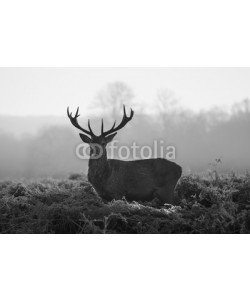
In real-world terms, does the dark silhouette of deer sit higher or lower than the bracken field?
higher

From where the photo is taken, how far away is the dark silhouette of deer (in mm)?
9406

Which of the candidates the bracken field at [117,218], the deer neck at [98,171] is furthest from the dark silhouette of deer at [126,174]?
the bracken field at [117,218]

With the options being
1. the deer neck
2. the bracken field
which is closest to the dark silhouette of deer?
the deer neck

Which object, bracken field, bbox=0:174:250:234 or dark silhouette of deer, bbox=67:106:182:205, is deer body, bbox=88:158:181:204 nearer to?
dark silhouette of deer, bbox=67:106:182:205

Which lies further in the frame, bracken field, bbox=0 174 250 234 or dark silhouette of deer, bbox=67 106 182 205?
dark silhouette of deer, bbox=67 106 182 205

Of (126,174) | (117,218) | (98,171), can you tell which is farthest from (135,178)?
(117,218)

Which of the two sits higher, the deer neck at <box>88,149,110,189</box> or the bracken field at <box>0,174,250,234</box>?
the deer neck at <box>88,149,110,189</box>

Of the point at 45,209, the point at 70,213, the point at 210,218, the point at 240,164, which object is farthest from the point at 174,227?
the point at 240,164

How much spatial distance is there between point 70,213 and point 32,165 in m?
16.8

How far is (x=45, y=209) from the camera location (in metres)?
8.48

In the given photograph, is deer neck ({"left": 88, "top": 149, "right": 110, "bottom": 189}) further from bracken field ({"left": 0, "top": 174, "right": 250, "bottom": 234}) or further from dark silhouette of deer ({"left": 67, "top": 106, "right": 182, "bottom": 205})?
bracken field ({"left": 0, "top": 174, "right": 250, "bottom": 234})

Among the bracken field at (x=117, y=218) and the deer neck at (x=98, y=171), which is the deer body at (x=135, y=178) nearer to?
the deer neck at (x=98, y=171)

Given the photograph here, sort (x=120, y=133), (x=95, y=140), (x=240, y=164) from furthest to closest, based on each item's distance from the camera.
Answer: (x=120, y=133)
(x=240, y=164)
(x=95, y=140)

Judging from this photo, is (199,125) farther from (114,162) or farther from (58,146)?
(114,162)
